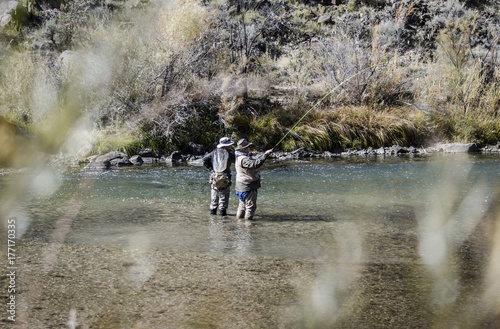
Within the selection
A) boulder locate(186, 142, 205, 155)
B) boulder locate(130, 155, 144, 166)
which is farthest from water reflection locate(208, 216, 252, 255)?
boulder locate(186, 142, 205, 155)

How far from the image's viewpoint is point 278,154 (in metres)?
16.6

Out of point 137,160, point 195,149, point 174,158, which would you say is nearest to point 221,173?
point 137,160

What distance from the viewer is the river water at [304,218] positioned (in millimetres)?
5500

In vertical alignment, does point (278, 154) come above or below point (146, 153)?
below

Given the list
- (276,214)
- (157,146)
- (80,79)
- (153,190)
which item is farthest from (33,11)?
(276,214)

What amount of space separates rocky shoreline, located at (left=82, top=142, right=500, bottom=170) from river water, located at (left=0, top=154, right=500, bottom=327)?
3.58 ft

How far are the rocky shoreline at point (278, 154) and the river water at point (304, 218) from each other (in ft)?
3.58

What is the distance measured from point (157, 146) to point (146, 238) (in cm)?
980

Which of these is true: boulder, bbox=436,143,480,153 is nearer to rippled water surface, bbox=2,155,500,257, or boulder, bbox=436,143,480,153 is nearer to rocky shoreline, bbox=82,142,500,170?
rocky shoreline, bbox=82,142,500,170

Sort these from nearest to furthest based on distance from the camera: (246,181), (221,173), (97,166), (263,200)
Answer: (246,181)
(221,173)
(263,200)
(97,166)

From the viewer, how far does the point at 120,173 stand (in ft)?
43.1

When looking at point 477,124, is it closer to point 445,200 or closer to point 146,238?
point 445,200

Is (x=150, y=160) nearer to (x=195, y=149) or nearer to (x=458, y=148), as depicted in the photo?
(x=195, y=149)

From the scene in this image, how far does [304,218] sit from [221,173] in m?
1.44
